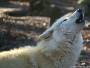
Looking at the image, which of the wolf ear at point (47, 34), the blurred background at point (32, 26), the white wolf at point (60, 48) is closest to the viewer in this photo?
the white wolf at point (60, 48)

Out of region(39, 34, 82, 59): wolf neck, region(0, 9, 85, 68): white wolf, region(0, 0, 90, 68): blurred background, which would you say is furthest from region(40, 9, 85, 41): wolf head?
region(0, 0, 90, 68): blurred background

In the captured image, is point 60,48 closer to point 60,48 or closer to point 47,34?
point 60,48

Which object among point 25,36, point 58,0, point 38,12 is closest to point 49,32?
point 25,36

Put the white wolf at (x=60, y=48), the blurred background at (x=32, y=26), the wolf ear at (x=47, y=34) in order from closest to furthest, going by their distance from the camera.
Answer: the white wolf at (x=60, y=48)
the wolf ear at (x=47, y=34)
the blurred background at (x=32, y=26)

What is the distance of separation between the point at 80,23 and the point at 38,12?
12.2 m

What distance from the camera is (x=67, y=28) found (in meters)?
6.47

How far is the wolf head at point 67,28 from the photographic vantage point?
6434 millimetres

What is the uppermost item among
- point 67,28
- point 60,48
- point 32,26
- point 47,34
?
point 67,28

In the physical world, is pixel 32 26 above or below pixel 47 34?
below

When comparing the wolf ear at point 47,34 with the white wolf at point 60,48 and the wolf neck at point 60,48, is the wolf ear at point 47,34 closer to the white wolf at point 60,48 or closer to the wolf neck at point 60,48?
the white wolf at point 60,48

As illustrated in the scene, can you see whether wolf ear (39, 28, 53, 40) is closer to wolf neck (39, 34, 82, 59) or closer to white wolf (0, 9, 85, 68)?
white wolf (0, 9, 85, 68)

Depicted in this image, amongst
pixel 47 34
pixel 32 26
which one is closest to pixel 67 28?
pixel 47 34

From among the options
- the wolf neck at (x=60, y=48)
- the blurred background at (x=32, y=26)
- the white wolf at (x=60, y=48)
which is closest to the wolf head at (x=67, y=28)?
the white wolf at (x=60, y=48)

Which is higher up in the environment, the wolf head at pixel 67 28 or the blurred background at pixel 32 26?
the wolf head at pixel 67 28
